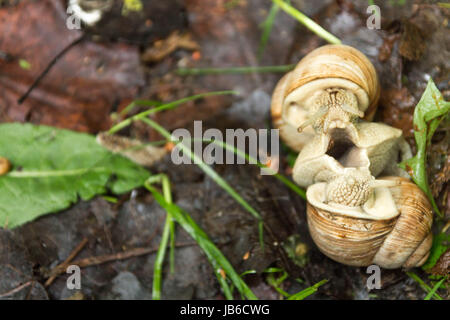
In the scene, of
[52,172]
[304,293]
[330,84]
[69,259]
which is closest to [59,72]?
[52,172]

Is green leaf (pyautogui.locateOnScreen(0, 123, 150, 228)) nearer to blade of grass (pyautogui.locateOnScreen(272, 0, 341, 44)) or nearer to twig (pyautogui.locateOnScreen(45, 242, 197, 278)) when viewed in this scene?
twig (pyautogui.locateOnScreen(45, 242, 197, 278))

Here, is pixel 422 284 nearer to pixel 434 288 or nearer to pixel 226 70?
pixel 434 288

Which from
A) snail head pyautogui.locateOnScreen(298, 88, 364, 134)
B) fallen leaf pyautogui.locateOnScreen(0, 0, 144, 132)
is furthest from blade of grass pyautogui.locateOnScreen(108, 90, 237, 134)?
snail head pyautogui.locateOnScreen(298, 88, 364, 134)

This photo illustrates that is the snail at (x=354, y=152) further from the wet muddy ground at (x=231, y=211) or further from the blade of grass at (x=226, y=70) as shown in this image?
the blade of grass at (x=226, y=70)

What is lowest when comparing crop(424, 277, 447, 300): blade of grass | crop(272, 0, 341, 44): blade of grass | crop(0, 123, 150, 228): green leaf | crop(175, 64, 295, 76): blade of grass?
crop(424, 277, 447, 300): blade of grass
